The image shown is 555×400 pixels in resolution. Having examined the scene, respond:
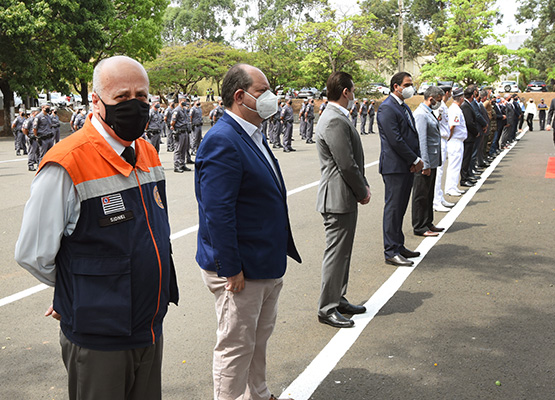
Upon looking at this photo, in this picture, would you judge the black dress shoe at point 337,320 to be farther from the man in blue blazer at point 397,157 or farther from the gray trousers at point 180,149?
the gray trousers at point 180,149

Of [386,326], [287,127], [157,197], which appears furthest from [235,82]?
[287,127]

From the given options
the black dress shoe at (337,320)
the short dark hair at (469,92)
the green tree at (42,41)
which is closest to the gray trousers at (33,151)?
the green tree at (42,41)

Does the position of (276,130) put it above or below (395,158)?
below

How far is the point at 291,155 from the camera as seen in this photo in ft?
64.4

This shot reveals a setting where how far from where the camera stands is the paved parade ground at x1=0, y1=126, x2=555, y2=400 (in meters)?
3.94

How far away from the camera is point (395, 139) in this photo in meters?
6.48

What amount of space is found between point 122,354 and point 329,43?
41533 mm

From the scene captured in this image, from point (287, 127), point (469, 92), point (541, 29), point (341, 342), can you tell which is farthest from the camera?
point (541, 29)

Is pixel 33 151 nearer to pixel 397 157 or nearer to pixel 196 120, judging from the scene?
pixel 196 120

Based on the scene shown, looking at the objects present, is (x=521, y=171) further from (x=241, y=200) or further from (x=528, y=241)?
(x=241, y=200)

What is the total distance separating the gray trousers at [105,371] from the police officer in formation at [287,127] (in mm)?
18722

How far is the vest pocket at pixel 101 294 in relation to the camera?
228 cm

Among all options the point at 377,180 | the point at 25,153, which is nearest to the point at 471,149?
the point at 377,180

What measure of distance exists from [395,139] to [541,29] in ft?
Result: 212
